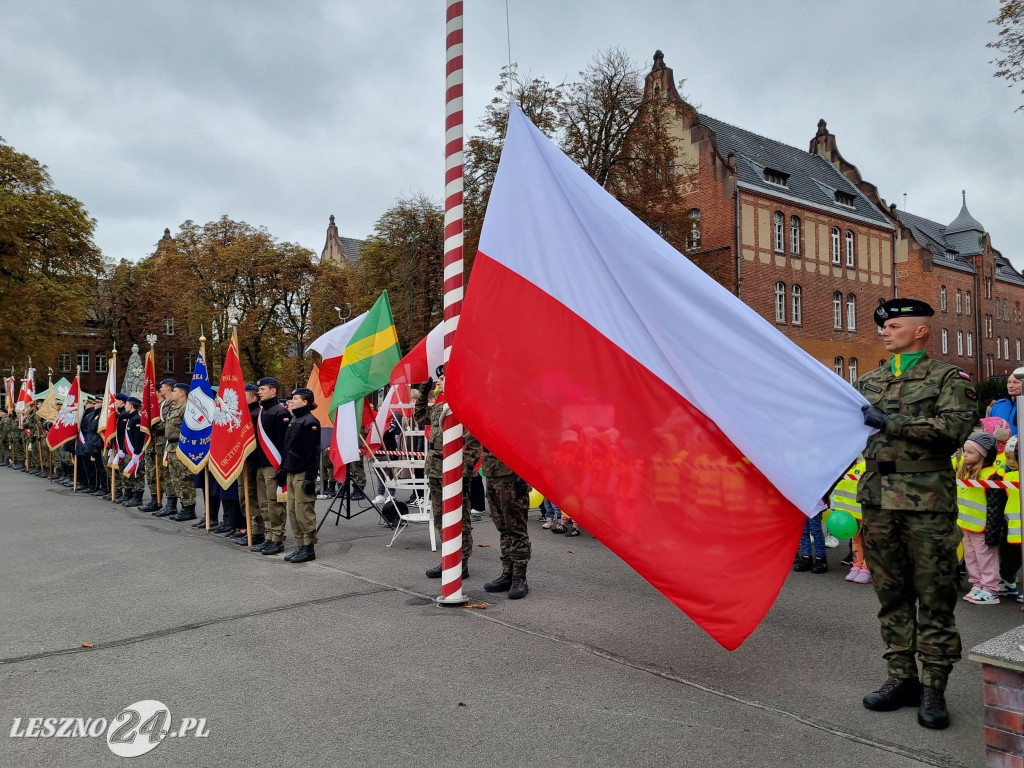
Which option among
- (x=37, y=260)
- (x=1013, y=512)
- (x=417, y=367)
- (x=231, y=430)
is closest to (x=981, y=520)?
(x=1013, y=512)

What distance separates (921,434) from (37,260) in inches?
1559

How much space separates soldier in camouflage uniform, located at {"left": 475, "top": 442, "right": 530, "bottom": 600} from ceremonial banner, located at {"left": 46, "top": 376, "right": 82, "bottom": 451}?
13698mm

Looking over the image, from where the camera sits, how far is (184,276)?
44.6m

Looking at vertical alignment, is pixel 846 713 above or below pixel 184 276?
below

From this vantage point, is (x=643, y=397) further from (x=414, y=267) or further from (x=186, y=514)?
(x=414, y=267)

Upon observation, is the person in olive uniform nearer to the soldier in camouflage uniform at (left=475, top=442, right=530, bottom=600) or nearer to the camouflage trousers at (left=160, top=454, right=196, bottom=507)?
the soldier in camouflage uniform at (left=475, top=442, right=530, bottom=600)

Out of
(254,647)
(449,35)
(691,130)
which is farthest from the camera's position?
(691,130)

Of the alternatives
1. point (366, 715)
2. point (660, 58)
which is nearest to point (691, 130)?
point (660, 58)

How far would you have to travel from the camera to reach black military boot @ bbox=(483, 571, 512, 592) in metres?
7.01

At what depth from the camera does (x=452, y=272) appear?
634 cm

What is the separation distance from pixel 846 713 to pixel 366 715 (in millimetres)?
2525

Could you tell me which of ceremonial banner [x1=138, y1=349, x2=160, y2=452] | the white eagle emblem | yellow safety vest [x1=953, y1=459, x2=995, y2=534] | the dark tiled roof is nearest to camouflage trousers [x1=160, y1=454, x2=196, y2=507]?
ceremonial banner [x1=138, y1=349, x2=160, y2=452]

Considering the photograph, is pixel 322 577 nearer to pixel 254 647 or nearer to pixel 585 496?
pixel 254 647

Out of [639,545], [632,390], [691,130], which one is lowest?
[639,545]
